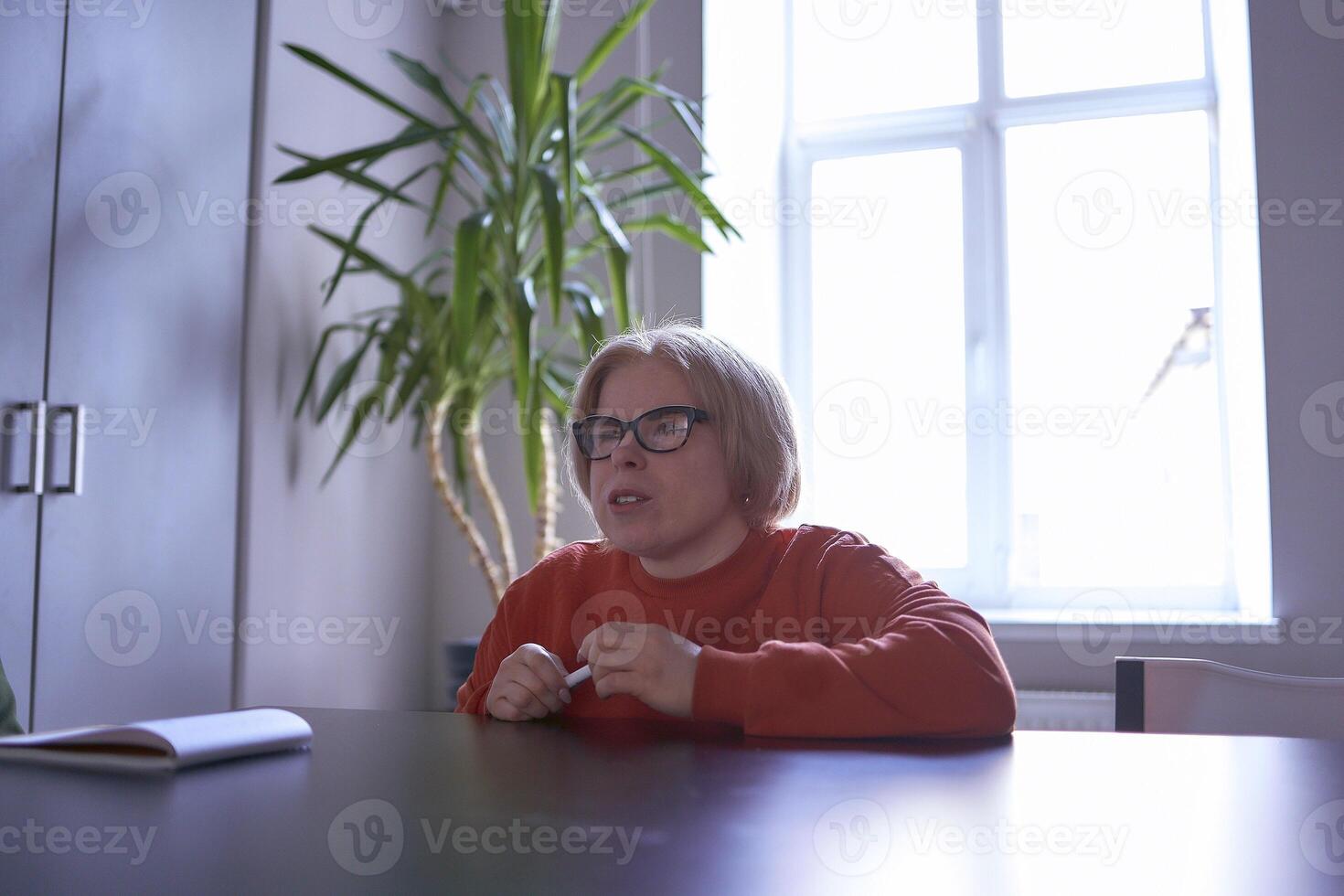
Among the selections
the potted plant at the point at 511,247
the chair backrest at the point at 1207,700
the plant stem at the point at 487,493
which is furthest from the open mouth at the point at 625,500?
the plant stem at the point at 487,493

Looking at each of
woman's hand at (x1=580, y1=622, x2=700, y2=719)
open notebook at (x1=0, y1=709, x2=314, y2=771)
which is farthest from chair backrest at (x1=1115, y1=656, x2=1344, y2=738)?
open notebook at (x1=0, y1=709, x2=314, y2=771)

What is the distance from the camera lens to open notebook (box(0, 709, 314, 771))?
2.93 feet

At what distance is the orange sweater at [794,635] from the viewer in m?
1.07

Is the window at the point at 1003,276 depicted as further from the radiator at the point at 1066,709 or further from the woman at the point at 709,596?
the woman at the point at 709,596

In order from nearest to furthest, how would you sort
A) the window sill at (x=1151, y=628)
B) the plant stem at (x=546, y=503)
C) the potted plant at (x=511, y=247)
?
the potted plant at (x=511, y=247) < the plant stem at (x=546, y=503) < the window sill at (x=1151, y=628)

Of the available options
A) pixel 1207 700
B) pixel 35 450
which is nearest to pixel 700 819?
pixel 1207 700

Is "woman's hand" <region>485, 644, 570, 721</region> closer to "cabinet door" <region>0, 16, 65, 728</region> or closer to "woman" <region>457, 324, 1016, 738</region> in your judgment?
"woman" <region>457, 324, 1016, 738</region>

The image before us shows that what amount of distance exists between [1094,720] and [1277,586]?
58 centimetres

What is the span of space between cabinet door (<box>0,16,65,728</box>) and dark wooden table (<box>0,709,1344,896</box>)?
1277 mm

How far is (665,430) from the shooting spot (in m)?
1.40

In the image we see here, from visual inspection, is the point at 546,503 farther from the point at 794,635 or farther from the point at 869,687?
the point at 869,687

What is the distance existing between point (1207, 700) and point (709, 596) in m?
0.66

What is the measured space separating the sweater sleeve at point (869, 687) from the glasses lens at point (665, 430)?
0.35 m

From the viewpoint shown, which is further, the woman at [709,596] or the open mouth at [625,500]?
the open mouth at [625,500]
